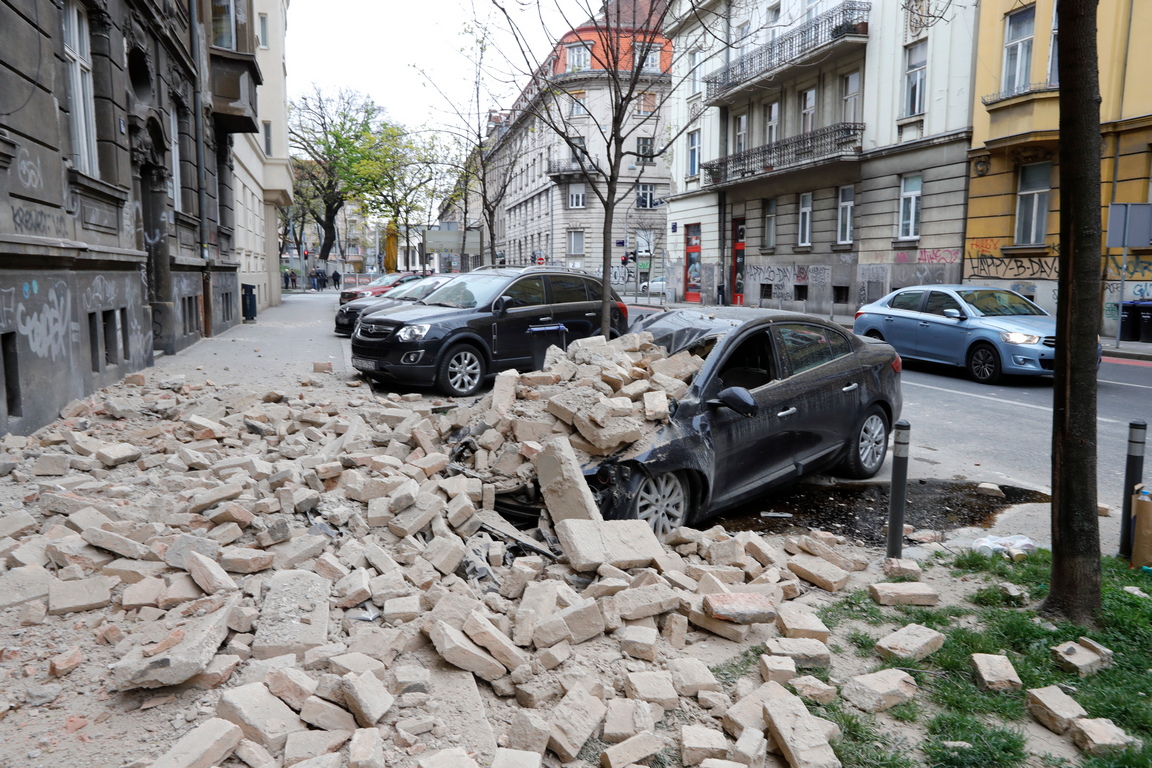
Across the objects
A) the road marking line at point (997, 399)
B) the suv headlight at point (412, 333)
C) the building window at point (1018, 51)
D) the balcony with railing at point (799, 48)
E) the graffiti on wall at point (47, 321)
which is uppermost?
the balcony with railing at point (799, 48)

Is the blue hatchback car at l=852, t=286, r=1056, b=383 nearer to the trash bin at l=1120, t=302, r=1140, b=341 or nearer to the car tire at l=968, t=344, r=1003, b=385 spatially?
the car tire at l=968, t=344, r=1003, b=385

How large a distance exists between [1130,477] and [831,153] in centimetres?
2412

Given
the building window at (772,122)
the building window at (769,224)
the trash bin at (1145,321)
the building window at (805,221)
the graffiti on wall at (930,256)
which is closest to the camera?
the trash bin at (1145,321)

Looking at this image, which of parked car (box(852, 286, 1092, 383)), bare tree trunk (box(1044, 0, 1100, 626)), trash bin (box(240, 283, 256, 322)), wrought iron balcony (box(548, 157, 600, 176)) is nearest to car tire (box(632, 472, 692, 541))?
bare tree trunk (box(1044, 0, 1100, 626))

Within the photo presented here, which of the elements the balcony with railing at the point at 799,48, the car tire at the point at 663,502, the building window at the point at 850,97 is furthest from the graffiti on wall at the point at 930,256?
the car tire at the point at 663,502

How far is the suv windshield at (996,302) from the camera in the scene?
1395cm

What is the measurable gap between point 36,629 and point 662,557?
3008 millimetres

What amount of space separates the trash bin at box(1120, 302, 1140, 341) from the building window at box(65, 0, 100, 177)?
20.1 metres

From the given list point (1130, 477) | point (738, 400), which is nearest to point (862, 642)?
point (738, 400)

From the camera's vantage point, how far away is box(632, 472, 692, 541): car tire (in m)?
5.21

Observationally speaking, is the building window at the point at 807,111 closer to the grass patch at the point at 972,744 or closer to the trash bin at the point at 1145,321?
the trash bin at the point at 1145,321

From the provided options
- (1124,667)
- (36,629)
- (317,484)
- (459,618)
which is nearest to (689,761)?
(459,618)

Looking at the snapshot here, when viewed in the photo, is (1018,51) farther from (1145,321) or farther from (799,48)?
(799,48)

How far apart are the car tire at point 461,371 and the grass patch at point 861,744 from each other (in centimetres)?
813
